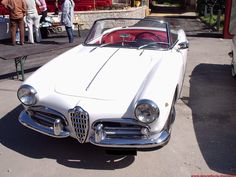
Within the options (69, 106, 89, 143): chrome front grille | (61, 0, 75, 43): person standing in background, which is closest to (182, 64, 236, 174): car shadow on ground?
(69, 106, 89, 143): chrome front grille

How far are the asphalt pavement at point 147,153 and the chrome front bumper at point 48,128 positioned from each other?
12.9 inches

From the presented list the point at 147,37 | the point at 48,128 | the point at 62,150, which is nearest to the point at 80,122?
the point at 48,128

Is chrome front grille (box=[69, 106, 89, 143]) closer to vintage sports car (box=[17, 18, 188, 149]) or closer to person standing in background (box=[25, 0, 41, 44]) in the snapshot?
vintage sports car (box=[17, 18, 188, 149])

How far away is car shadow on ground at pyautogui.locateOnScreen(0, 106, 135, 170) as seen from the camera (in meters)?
3.57

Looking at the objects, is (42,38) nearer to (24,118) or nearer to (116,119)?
(24,118)

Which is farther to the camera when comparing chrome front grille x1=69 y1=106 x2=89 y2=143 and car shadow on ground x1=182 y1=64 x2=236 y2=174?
car shadow on ground x1=182 y1=64 x2=236 y2=174

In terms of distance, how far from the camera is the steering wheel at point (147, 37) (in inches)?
194

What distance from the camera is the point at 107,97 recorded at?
3.46 meters

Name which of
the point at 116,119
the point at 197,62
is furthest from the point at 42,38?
the point at 116,119

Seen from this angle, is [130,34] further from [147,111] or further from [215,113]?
[147,111]

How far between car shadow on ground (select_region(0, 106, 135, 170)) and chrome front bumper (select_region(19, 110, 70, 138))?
12.8 inches

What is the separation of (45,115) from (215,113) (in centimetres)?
268

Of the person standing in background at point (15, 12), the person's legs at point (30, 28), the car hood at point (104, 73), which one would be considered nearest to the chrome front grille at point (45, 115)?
the car hood at point (104, 73)

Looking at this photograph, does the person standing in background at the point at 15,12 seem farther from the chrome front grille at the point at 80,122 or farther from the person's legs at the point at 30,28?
the chrome front grille at the point at 80,122
